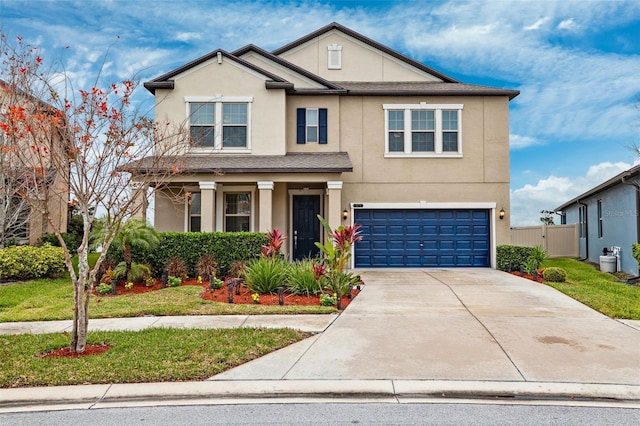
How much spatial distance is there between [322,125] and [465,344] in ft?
38.9

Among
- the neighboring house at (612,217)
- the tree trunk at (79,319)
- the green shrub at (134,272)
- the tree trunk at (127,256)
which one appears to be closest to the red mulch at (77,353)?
the tree trunk at (79,319)

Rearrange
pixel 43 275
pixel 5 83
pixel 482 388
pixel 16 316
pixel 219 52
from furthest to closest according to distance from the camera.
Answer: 1. pixel 219 52
2. pixel 43 275
3. pixel 5 83
4. pixel 16 316
5. pixel 482 388

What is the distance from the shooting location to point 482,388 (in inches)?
209

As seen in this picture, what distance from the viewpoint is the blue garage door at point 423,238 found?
17094mm

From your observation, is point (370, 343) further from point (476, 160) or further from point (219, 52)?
point (219, 52)

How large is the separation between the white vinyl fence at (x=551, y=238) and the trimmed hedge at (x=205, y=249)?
15.1m

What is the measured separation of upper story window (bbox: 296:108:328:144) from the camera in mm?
17391

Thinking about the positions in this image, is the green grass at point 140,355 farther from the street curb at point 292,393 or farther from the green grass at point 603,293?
the green grass at point 603,293

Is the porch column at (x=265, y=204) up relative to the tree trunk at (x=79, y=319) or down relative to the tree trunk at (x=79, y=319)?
up

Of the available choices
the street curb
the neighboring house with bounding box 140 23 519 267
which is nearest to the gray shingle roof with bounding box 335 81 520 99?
the neighboring house with bounding box 140 23 519 267

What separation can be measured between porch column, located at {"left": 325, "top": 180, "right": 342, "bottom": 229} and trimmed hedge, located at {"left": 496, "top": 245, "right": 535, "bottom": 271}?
5.86m

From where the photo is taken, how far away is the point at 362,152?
1730 centimetres

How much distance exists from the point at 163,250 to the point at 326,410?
9988 mm

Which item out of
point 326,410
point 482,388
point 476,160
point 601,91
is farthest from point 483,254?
point 326,410
